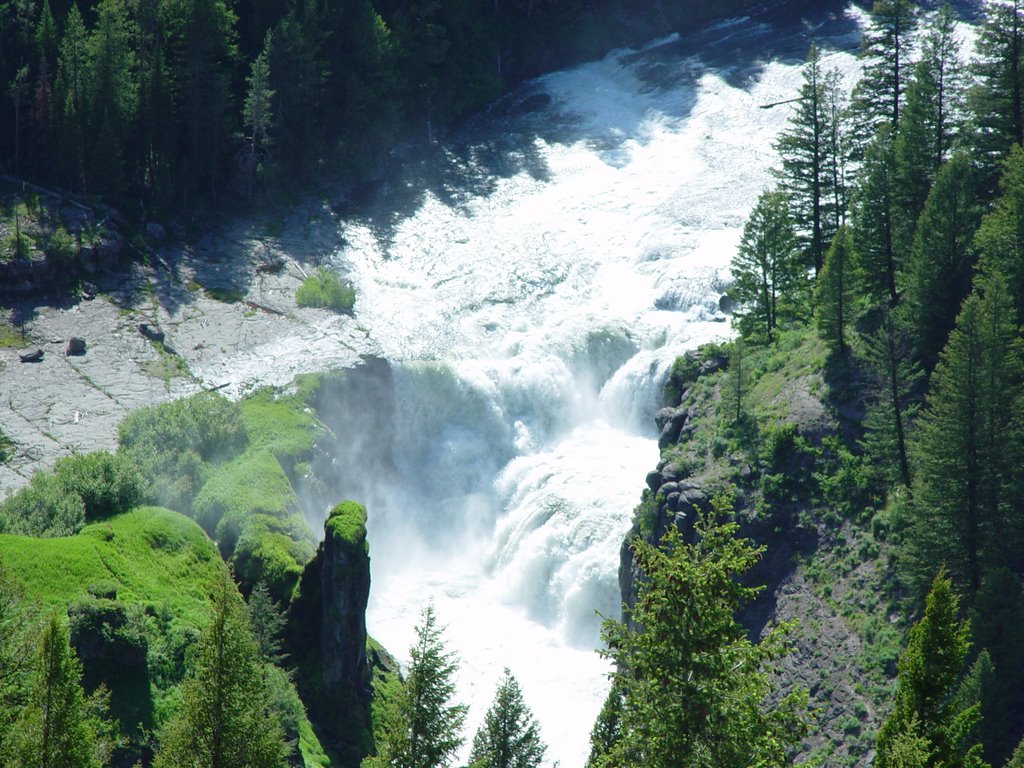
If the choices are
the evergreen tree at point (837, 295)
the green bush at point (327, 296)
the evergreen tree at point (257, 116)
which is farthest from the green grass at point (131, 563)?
the evergreen tree at point (257, 116)

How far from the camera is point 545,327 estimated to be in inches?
2849

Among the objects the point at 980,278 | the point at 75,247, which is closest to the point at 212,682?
the point at 980,278

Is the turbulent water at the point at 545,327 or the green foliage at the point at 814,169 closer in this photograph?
the turbulent water at the point at 545,327

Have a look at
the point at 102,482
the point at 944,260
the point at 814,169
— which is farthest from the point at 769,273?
the point at 102,482

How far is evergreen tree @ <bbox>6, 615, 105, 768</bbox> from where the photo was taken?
23.5m

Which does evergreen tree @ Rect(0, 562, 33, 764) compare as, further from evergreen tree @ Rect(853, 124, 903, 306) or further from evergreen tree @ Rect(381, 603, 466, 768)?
evergreen tree @ Rect(853, 124, 903, 306)

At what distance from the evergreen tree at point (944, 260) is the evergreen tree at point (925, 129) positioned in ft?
14.5

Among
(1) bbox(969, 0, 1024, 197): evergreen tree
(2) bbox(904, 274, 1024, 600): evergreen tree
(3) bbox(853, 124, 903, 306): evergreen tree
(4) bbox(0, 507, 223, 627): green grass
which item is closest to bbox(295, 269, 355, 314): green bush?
(4) bbox(0, 507, 223, 627): green grass

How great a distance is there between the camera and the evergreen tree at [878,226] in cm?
5500

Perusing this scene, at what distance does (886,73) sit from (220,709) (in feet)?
176

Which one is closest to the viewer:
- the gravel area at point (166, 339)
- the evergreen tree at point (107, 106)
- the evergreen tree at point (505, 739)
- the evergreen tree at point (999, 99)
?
the evergreen tree at point (505, 739)

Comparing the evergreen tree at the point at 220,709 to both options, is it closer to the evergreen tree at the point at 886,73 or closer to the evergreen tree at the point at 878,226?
the evergreen tree at the point at 878,226

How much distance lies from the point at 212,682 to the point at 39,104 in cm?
6589

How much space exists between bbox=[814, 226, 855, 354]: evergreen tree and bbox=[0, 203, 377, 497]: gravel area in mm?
28003
